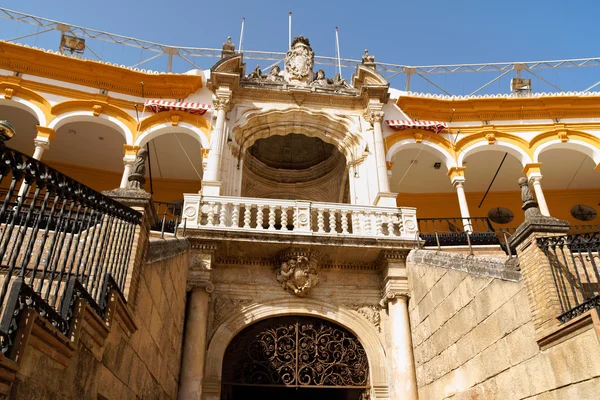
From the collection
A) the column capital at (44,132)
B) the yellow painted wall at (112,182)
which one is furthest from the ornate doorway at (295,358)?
the yellow painted wall at (112,182)

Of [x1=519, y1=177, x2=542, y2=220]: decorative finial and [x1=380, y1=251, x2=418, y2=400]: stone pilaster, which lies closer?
[x1=519, y1=177, x2=542, y2=220]: decorative finial

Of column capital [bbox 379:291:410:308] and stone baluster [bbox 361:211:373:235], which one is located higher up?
stone baluster [bbox 361:211:373:235]

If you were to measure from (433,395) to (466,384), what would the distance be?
115 centimetres

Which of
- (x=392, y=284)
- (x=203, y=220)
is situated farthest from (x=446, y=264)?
(x=203, y=220)

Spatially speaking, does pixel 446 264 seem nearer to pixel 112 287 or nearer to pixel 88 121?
pixel 112 287

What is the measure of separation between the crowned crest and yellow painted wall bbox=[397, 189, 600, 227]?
21.1 ft

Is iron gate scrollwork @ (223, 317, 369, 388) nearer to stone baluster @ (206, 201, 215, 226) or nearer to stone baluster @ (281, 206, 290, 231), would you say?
stone baluster @ (281, 206, 290, 231)

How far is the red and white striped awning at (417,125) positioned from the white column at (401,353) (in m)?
6.14

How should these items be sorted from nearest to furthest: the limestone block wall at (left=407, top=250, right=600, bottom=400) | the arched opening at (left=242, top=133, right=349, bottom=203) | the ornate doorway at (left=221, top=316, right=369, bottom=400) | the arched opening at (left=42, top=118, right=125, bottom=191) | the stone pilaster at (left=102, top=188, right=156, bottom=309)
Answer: the limestone block wall at (left=407, top=250, right=600, bottom=400) < the stone pilaster at (left=102, top=188, right=156, bottom=309) < the ornate doorway at (left=221, top=316, right=369, bottom=400) < the arched opening at (left=42, top=118, right=125, bottom=191) < the arched opening at (left=242, top=133, right=349, bottom=203)

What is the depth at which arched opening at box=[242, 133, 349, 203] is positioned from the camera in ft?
50.6

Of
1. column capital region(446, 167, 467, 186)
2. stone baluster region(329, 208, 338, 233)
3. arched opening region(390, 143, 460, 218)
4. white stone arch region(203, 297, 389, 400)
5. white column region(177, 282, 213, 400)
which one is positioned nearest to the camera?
white column region(177, 282, 213, 400)

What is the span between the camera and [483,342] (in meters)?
6.20

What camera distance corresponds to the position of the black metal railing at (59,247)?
2865 mm

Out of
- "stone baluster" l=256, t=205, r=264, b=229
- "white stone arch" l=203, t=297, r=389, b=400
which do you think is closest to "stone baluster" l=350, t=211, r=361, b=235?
"white stone arch" l=203, t=297, r=389, b=400
